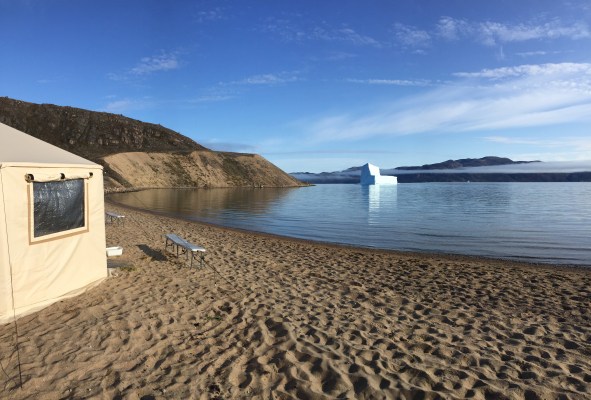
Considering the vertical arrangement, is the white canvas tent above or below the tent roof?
below

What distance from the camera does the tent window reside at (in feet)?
20.9

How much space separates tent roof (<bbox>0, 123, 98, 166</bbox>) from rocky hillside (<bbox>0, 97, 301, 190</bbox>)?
7114 centimetres

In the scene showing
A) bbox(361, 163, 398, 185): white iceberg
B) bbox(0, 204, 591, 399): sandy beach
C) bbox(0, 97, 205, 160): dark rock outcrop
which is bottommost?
bbox(0, 204, 591, 399): sandy beach

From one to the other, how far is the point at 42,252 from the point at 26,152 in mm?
1803

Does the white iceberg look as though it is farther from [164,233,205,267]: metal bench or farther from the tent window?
the tent window

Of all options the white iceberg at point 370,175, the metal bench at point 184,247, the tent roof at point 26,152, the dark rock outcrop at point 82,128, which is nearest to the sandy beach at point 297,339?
the metal bench at point 184,247

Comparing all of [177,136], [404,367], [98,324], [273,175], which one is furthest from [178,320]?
[177,136]

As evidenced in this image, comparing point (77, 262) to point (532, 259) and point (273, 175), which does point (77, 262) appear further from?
point (273, 175)

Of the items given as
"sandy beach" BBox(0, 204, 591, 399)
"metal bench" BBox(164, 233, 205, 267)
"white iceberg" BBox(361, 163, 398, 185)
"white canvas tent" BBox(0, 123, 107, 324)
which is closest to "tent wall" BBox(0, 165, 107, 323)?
"white canvas tent" BBox(0, 123, 107, 324)

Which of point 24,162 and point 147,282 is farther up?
point 24,162

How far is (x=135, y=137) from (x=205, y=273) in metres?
106

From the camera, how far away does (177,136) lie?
390ft

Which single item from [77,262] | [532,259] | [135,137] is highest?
[135,137]

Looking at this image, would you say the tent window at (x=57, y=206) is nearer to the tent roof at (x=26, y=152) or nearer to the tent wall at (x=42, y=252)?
the tent wall at (x=42, y=252)
